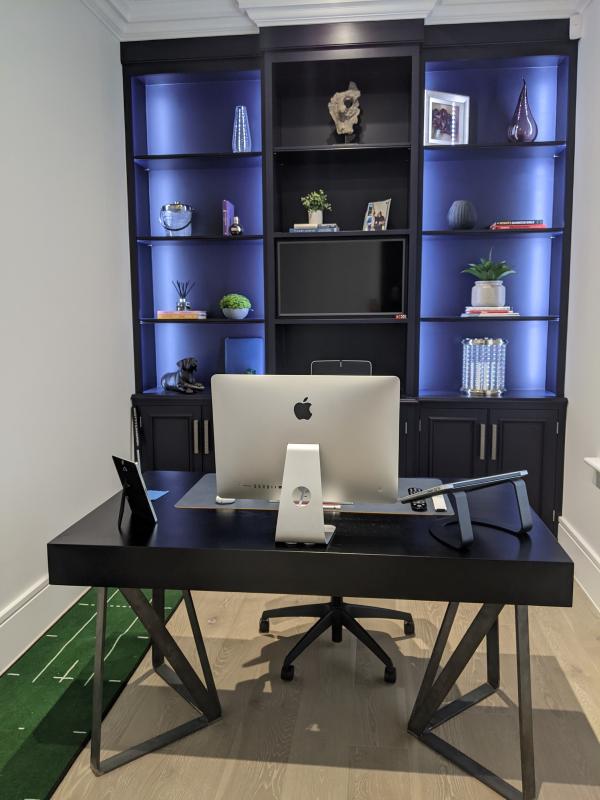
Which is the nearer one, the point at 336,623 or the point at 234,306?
the point at 336,623

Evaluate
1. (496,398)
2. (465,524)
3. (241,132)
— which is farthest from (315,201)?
(465,524)

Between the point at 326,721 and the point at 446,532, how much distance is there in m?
0.82

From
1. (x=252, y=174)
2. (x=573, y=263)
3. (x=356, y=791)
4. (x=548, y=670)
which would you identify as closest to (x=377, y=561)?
(x=356, y=791)

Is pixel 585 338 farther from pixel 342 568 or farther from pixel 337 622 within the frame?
pixel 342 568

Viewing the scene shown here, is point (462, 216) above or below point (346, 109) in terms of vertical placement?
below

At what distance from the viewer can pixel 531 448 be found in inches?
143

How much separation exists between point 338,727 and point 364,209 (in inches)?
111

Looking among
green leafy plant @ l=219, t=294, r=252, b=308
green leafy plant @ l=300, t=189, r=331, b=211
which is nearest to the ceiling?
green leafy plant @ l=300, t=189, r=331, b=211

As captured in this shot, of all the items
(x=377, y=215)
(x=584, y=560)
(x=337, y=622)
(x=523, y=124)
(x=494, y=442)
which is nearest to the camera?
(x=337, y=622)

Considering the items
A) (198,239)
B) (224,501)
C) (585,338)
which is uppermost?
(198,239)

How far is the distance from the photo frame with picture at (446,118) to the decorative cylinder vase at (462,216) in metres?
0.35

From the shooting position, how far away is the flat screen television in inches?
145

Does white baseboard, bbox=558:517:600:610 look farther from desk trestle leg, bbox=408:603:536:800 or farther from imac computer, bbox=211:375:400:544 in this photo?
imac computer, bbox=211:375:400:544

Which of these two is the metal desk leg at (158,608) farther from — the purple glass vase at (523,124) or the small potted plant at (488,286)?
the purple glass vase at (523,124)
